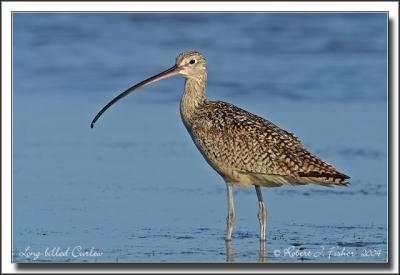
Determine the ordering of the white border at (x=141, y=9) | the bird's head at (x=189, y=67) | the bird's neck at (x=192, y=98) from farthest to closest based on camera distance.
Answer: the bird's head at (x=189, y=67) < the bird's neck at (x=192, y=98) < the white border at (x=141, y=9)

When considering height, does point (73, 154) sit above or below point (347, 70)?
below

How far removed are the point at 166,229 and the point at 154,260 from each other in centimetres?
101

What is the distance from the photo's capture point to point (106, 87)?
17125mm

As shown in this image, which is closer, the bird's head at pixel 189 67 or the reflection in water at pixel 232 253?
the reflection in water at pixel 232 253

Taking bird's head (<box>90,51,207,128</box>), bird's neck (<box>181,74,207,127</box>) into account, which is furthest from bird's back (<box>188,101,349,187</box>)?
bird's head (<box>90,51,207,128</box>)

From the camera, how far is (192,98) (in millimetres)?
10688

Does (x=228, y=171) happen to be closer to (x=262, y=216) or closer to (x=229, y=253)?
(x=262, y=216)

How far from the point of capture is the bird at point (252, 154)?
9.77m

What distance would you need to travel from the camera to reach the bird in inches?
384

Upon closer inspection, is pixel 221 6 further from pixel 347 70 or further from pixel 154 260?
pixel 347 70

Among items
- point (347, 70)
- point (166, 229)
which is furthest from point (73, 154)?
point (347, 70)

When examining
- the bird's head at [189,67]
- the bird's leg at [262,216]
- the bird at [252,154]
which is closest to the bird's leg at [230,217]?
the bird at [252,154]

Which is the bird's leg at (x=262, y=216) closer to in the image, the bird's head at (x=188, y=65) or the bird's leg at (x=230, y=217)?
the bird's leg at (x=230, y=217)

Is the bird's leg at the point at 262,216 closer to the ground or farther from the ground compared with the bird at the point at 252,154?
closer to the ground
